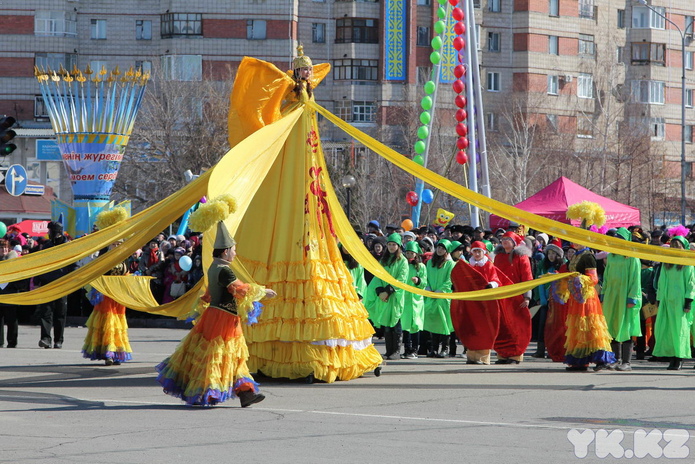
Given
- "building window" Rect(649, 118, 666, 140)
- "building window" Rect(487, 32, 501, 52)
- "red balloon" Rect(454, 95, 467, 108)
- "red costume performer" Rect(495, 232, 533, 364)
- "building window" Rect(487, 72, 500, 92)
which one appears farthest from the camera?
"building window" Rect(649, 118, 666, 140)

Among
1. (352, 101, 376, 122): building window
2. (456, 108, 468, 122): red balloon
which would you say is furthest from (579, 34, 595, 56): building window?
(456, 108, 468, 122): red balloon

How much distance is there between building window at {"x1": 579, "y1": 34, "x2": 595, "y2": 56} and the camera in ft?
182

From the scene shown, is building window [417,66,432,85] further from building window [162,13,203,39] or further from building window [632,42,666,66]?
building window [632,42,666,66]

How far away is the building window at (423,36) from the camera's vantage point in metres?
52.4

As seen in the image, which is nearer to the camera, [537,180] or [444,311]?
[444,311]

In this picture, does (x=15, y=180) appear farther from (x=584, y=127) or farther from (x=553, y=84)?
(x=553, y=84)

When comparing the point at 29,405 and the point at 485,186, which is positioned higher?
the point at 485,186

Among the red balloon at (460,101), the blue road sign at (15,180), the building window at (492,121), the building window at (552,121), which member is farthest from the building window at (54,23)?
the red balloon at (460,101)

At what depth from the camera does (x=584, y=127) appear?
52.4 m

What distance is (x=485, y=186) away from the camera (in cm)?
2334

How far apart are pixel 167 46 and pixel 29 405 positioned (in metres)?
41.7

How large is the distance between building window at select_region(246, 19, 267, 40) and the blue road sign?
2786cm

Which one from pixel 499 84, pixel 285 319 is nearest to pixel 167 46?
pixel 499 84

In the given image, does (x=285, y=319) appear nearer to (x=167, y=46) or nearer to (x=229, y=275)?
(x=229, y=275)
